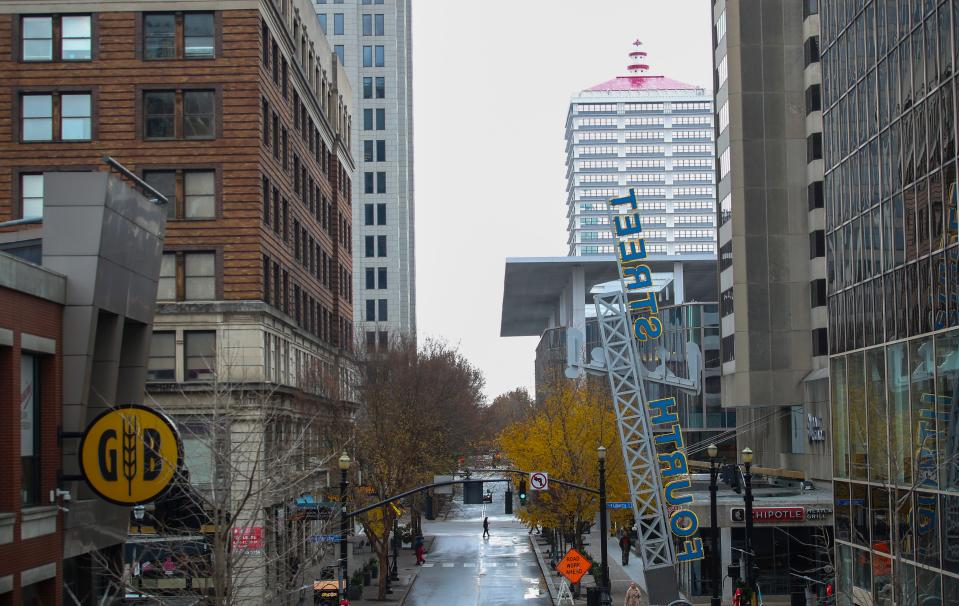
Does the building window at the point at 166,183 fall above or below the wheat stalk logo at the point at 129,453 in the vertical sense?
above

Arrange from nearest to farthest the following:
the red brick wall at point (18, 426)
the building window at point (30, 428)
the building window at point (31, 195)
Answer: the red brick wall at point (18, 426) → the building window at point (30, 428) → the building window at point (31, 195)

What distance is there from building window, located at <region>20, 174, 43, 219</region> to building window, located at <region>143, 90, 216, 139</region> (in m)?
4.83

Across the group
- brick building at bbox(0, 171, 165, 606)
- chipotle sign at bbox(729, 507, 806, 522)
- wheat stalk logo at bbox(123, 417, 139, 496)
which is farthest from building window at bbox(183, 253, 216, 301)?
wheat stalk logo at bbox(123, 417, 139, 496)

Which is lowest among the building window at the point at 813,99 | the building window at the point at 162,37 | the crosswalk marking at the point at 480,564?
the crosswalk marking at the point at 480,564

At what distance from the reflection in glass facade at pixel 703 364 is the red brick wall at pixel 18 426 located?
63.5 metres

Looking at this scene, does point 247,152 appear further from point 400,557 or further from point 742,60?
point 400,557

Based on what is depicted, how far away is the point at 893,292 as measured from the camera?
3619 centimetres

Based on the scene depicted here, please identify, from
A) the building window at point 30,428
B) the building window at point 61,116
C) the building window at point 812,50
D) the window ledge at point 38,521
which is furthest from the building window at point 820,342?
the building window at point 30,428

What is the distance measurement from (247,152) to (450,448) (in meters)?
34.3

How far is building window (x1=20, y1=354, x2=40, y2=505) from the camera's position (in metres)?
24.2

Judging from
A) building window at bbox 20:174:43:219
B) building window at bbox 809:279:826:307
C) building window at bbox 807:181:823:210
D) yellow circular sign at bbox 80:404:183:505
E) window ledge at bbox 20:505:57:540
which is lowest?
window ledge at bbox 20:505:57:540

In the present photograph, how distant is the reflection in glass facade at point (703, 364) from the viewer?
290 feet

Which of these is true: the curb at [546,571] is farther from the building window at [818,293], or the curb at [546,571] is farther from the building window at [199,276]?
the building window at [199,276]

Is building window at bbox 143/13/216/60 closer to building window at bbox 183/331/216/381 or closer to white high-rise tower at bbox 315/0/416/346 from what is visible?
building window at bbox 183/331/216/381
